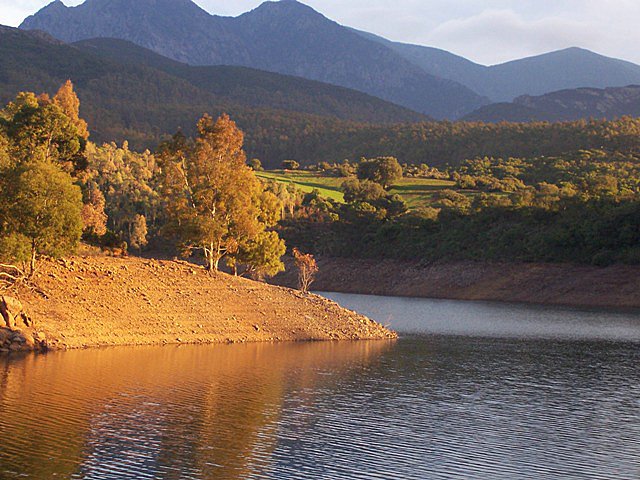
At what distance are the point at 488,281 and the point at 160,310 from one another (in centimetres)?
5367

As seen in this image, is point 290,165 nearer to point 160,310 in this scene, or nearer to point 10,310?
point 160,310

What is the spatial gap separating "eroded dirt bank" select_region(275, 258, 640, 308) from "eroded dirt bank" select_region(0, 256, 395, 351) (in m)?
39.0

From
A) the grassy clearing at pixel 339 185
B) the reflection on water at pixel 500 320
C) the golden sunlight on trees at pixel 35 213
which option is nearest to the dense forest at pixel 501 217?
the grassy clearing at pixel 339 185

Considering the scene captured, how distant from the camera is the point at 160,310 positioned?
3981cm

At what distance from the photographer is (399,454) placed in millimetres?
21000

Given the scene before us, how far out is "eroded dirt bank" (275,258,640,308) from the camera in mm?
79688

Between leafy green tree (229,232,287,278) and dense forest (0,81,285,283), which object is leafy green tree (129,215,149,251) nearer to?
dense forest (0,81,285,283)

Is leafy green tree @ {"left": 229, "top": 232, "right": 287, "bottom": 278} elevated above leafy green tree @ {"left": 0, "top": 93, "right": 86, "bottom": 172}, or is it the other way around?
leafy green tree @ {"left": 0, "top": 93, "right": 86, "bottom": 172}

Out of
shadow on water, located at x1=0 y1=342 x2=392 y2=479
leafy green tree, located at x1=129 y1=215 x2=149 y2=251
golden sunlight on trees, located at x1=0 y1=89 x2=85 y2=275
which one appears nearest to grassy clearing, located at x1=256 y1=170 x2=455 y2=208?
leafy green tree, located at x1=129 y1=215 x2=149 y2=251

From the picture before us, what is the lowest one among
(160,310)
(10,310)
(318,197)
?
(160,310)

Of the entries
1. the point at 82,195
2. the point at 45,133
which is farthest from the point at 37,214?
the point at 45,133

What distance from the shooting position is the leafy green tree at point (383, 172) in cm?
11944

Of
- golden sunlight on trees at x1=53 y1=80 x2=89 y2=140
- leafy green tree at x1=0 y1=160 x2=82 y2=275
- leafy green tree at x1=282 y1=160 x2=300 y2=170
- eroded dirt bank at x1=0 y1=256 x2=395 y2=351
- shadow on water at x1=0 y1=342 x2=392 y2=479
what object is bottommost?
shadow on water at x1=0 y1=342 x2=392 y2=479

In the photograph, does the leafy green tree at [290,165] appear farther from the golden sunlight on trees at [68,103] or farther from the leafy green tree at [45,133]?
the leafy green tree at [45,133]
